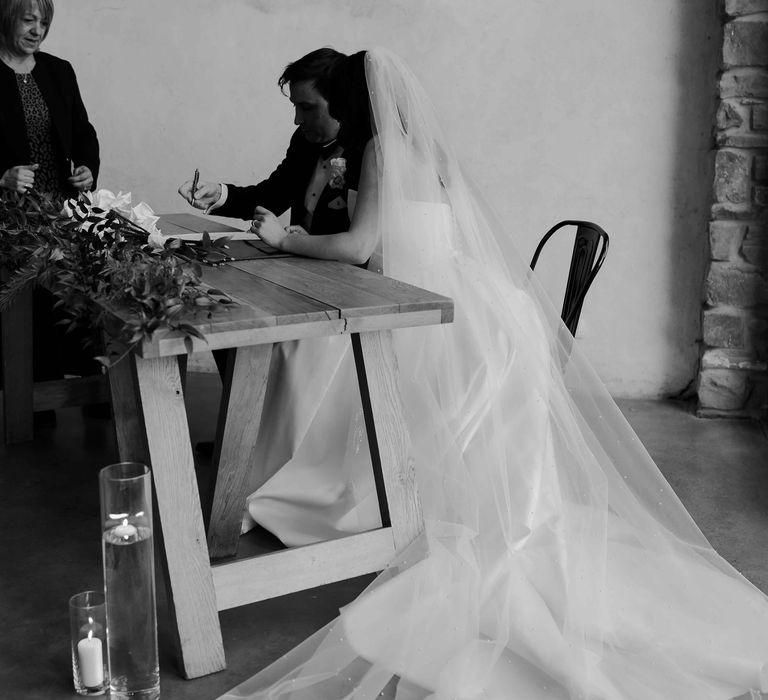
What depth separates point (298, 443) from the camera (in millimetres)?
2723

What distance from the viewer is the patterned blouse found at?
3.68 metres

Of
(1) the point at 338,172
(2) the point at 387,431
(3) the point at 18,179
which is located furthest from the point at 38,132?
(2) the point at 387,431

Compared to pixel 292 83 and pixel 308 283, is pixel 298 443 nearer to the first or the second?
pixel 308 283

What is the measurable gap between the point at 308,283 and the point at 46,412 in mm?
1924

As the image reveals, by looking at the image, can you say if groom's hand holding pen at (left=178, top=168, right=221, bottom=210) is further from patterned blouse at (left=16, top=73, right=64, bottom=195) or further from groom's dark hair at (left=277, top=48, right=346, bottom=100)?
patterned blouse at (left=16, top=73, right=64, bottom=195)

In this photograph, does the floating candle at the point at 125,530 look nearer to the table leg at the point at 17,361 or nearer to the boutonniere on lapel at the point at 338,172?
the boutonniere on lapel at the point at 338,172

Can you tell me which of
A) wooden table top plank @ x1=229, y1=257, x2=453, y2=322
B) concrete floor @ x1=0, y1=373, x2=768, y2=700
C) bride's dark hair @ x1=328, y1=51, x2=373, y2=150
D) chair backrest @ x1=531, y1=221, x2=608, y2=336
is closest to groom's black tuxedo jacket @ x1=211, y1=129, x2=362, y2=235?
bride's dark hair @ x1=328, y1=51, x2=373, y2=150

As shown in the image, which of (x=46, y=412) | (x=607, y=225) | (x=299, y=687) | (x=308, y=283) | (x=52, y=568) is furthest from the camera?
(x=607, y=225)

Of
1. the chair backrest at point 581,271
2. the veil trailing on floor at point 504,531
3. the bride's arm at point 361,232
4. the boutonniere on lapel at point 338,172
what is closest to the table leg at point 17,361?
the boutonniere on lapel at point 338,172

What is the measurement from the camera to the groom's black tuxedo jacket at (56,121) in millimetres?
3627

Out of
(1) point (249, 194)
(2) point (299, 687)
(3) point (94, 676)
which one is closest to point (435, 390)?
(2) point (299, 687)

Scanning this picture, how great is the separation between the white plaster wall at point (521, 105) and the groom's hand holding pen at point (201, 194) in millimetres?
1000

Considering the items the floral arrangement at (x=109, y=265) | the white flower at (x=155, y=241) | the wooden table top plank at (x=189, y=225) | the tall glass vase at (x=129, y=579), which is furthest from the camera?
the wooden table top plank at (x=189, y=225)

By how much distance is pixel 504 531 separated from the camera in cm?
232
